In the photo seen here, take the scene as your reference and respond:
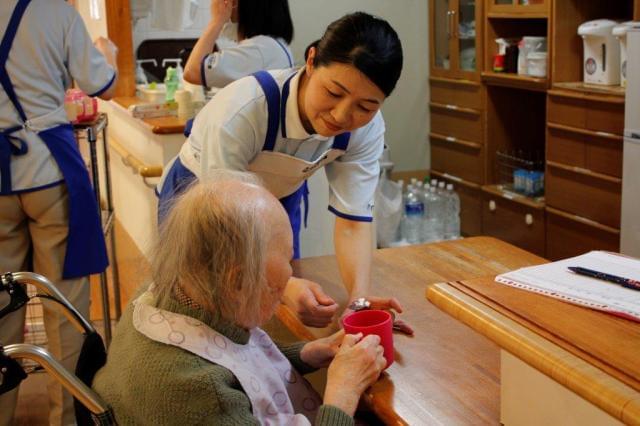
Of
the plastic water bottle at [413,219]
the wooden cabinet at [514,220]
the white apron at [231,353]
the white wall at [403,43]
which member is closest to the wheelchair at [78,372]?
the white apron at [231,353]

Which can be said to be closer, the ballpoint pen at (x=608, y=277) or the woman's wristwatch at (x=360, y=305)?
the ballpoint pen at (x=608, y=277)

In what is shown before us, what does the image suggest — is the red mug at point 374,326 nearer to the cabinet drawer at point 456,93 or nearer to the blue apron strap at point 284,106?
the blue apron strap at point 284,106

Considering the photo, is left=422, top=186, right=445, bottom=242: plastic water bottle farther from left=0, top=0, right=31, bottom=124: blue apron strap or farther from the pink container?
left=0, top=0, right=31, bottom=124: blue apron strap

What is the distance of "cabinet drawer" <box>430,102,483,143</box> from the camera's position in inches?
205

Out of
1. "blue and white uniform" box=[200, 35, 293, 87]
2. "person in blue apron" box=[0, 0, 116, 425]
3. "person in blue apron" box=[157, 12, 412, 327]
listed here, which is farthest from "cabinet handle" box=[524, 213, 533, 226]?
"person in blue apron" box=[157, 12, 412, 327]

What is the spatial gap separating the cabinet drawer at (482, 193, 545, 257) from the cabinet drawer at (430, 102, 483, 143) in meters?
0.41

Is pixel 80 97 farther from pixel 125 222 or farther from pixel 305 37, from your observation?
pixel 305 37

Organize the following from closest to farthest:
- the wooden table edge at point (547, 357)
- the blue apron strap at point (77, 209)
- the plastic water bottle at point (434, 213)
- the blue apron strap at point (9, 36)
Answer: the wooden table edge at point (547, 357) < the blue apron strap at point (9, 36) < the blue apron strap at point (77, 209) < the plastic water bottle at point (434, 213)

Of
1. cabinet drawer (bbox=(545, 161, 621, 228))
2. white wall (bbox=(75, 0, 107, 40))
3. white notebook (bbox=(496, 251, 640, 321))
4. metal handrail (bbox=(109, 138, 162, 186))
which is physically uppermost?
white wall (bbox=(75, 0, 107, 40))

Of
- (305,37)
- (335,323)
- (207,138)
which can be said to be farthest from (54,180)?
(305,37)

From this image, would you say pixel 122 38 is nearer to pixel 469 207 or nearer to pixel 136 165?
pixel 136 165

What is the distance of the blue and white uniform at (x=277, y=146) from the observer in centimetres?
180

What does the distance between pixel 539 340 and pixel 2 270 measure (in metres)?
2.06

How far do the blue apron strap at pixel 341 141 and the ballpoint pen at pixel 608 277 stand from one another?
745 millimetres
